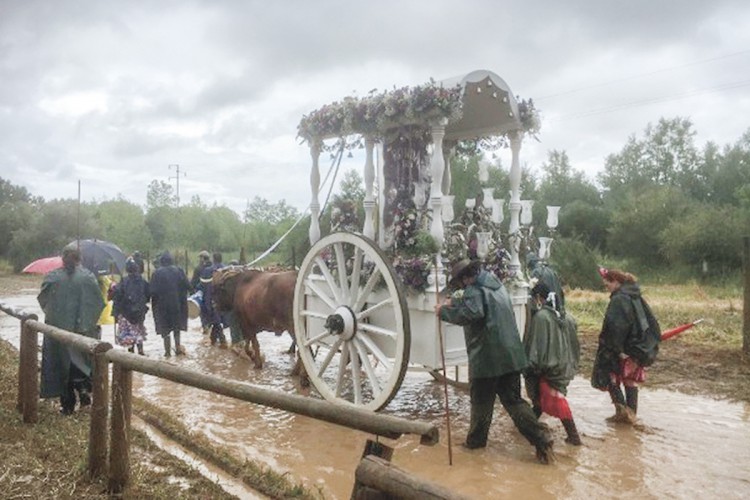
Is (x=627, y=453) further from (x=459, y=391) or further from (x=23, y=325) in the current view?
(x=23, y=325)

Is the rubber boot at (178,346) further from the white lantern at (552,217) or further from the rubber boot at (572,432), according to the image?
the rubber boot at (572,432)

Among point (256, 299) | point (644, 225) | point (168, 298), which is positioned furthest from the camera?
point (644, 225)

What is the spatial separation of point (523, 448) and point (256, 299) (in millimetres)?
4376

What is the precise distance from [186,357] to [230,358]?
26.0 inches

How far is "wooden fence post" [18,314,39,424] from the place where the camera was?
5.57 meters

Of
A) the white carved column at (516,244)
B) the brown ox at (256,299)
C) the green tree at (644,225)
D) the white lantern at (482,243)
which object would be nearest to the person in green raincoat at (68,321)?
the brown ox at (256,299)

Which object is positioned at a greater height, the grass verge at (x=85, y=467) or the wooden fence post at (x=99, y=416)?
the wooden fence post at (x=99, y=416)

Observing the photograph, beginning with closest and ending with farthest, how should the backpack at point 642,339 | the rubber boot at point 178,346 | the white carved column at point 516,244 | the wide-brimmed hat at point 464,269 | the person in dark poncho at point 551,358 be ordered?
the wide-brimmed hat at point 464,269
the person in dark poncho at point 551,358
the backpack at point 642,339
the white carved column at point 516,244
the rubber boot at point 178,346

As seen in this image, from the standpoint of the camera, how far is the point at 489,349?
504cm

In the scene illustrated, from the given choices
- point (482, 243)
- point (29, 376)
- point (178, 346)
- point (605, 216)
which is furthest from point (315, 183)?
point (605, 216)

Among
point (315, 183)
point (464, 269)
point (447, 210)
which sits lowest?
point (464, 269)

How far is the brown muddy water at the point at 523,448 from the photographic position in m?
4.51

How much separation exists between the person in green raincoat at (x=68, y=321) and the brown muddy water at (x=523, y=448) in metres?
1.00

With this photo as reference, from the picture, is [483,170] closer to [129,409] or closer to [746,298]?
[746,298]
